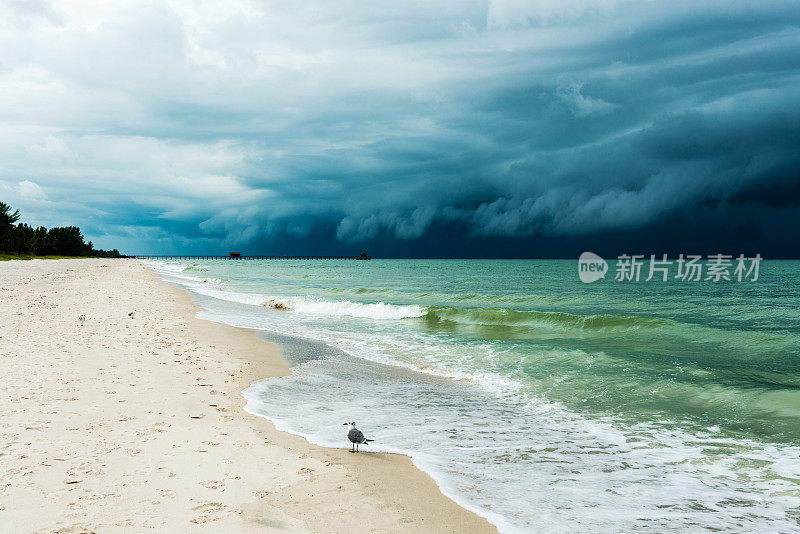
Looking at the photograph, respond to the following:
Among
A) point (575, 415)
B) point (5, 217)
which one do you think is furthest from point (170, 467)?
point (5, 217)

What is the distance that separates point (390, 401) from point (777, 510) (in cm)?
622

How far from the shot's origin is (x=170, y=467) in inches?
226

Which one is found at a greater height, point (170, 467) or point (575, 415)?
point (170, 467)

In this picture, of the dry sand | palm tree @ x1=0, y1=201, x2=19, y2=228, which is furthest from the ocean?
palm tree @ x1=0, y1=201, x2=19, y2=228

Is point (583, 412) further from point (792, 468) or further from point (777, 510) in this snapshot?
point (777, 510)

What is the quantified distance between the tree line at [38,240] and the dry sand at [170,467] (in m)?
116

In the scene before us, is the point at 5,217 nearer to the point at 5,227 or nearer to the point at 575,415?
the point at 5,227

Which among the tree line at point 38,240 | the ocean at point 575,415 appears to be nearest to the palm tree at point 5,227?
the tree line at point 38,240

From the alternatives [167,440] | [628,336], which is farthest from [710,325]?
[167,440]

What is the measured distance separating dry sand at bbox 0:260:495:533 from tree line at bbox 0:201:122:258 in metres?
116

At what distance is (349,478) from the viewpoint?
19.3 ft

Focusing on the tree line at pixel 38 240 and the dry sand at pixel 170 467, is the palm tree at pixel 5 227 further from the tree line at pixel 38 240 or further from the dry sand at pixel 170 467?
the dry sand at pixel 170 467

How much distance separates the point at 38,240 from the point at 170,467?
503 ft

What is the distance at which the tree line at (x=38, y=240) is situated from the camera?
102m
